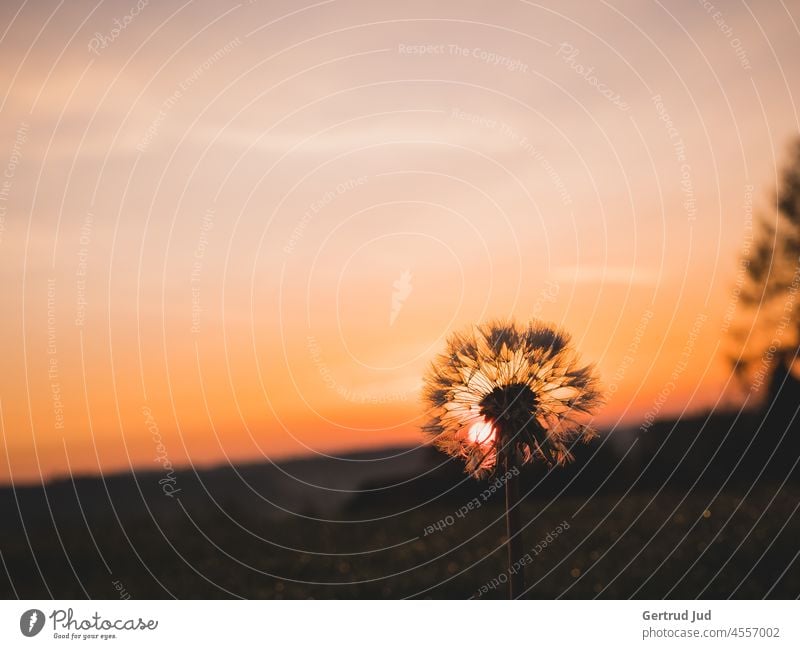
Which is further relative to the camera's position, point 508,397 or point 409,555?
point 409,555

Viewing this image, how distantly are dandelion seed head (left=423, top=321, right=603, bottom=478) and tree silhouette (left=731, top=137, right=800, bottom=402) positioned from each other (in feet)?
17.4

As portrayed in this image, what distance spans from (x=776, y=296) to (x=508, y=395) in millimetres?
7677

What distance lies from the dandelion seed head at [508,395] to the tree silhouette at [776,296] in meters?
5.30

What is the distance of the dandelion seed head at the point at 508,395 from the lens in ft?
17.3

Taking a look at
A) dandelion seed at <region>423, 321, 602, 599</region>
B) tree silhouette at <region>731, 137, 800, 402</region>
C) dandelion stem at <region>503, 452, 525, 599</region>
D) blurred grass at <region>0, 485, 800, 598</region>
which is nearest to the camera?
dandelion stem at <region>503, 452, 525, 599</region>

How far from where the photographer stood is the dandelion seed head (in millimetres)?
5285

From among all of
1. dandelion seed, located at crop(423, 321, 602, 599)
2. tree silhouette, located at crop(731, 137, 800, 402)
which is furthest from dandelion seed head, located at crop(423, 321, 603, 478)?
tree silhouette, located at crop(731, 137, 800, 402)

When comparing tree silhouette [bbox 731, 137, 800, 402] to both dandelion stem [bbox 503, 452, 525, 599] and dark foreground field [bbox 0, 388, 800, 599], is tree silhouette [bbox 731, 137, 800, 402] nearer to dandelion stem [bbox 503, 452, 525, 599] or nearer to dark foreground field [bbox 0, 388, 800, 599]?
dark foreground field [bbox 0, 388, 800, 599]

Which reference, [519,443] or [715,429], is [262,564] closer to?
[519,443]

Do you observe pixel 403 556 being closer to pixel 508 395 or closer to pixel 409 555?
pixel 409 555

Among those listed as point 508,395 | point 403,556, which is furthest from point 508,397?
point 403,556

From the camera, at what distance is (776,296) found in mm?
11625

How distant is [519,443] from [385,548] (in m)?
3.27
